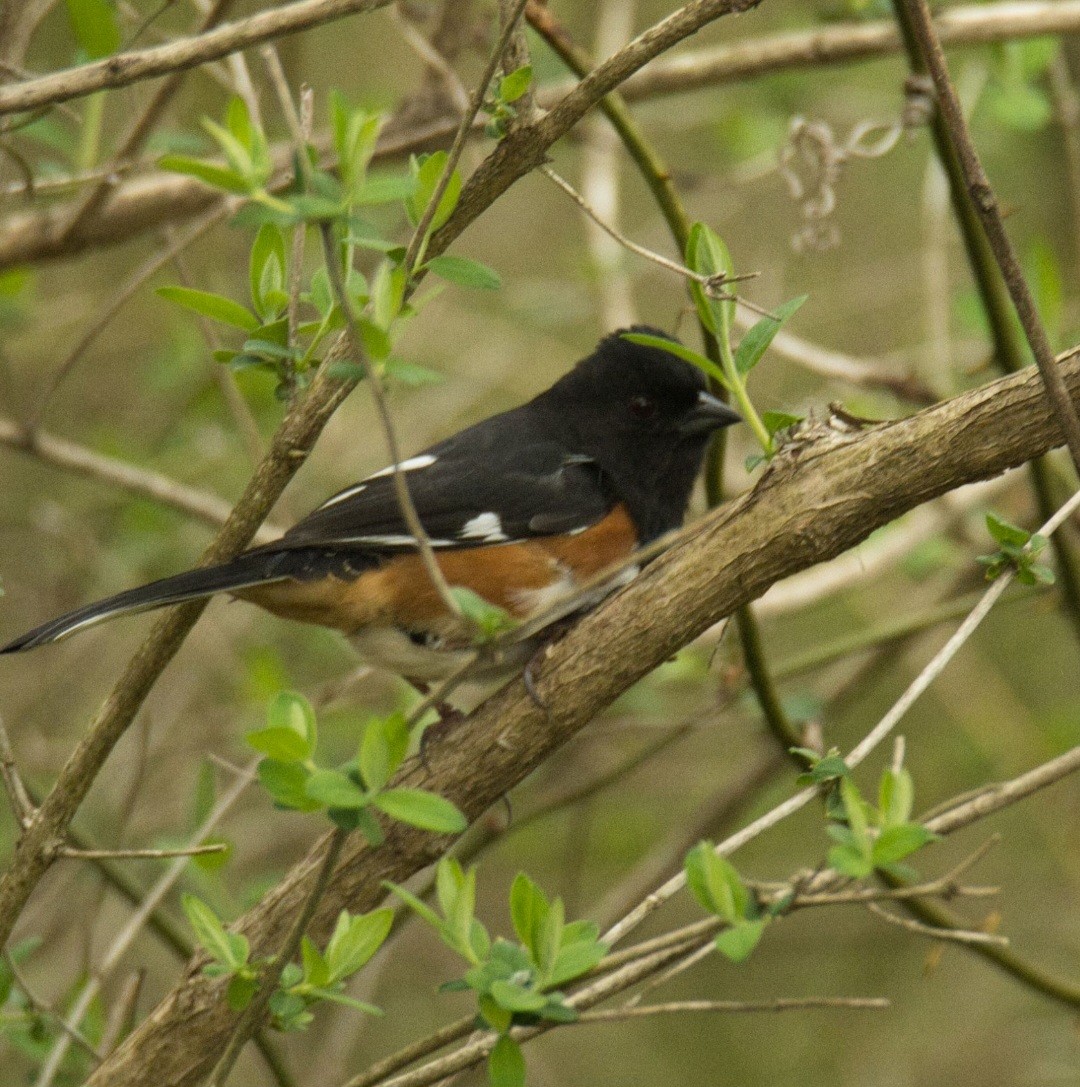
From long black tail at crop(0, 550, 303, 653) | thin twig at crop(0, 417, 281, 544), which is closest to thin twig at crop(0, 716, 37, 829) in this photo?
long black tail at crop(0, 550, 303, 653)

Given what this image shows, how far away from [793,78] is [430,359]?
1646 mm

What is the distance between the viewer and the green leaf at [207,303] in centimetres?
170

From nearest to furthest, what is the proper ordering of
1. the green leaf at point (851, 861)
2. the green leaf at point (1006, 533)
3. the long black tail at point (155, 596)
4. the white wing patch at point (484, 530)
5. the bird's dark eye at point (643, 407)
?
the green leaf at point (851, 861)
the green leaf at point (1006, 533)
the long black tail at point (155, 596)
the white wing patch at point (484, 530)
the bird's dark eye at point (643, 407)

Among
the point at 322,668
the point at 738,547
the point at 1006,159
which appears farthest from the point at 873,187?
the point at 738,547

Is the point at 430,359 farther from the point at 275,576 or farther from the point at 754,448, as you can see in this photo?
the point at 275,576

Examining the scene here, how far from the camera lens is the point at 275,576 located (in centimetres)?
277

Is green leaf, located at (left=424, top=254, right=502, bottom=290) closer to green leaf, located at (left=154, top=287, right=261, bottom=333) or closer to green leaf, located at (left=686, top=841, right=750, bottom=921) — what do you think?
green leaf, located at (left=154, top=287, right=261, bottom=333)

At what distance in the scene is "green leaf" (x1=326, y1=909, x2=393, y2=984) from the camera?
5.67 feet

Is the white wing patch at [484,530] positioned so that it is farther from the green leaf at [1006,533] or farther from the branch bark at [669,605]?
the green leaf at [1006,533]

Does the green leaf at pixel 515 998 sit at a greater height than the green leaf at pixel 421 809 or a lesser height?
lesser

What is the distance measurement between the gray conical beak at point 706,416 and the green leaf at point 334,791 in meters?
1.77

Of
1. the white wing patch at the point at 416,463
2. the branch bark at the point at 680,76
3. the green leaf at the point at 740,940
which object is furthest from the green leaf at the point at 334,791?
the branch bark at the point at 680,76

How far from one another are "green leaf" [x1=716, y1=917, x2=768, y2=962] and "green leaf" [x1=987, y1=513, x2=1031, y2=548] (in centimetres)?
62

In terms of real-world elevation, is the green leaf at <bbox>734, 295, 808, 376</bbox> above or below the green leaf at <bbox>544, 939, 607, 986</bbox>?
above
